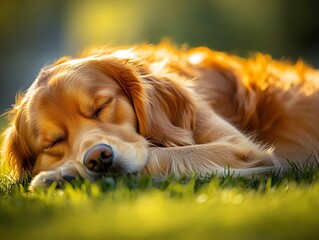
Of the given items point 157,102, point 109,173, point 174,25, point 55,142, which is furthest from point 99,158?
point 174,25

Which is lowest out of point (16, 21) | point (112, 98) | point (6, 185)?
point (16, 21)


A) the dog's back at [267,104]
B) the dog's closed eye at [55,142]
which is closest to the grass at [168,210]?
the dog's closed eye at [55,142]

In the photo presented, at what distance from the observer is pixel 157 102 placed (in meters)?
4.59

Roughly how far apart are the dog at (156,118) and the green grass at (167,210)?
43 centimetres

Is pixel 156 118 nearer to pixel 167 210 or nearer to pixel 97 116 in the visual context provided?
pixel 97 116

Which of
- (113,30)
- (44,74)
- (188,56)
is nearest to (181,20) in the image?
(113,30)

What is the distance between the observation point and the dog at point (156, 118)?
13.4 ft

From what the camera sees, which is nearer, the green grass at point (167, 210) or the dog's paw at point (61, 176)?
the green grass at point (167, 210)

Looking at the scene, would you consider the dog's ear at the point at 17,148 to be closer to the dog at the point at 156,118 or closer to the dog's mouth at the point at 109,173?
the dog at the point at 156,118

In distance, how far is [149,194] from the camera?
3105 mm

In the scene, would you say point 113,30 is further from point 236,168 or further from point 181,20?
point 236,168

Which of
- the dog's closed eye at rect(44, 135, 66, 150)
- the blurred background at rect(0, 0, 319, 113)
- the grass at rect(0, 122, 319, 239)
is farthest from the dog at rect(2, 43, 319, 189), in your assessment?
the blurred background at rect(0, 0, 319, 113)

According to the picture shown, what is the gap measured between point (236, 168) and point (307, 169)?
0.48 m

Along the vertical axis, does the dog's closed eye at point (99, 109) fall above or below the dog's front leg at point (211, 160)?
above
